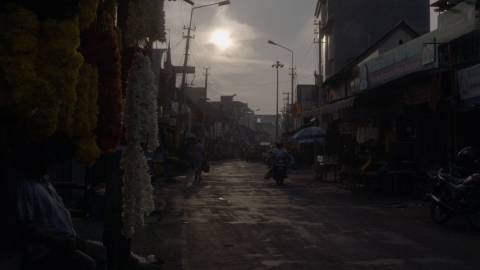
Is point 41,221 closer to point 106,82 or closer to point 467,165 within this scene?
point 106,82

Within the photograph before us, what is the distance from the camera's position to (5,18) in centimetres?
371

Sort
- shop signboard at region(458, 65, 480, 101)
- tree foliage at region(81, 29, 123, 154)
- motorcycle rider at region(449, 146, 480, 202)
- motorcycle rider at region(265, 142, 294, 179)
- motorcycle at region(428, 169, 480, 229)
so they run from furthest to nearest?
motorcycle rider at region(265, 142, 294, 179)
shop signboard at region(458, 65, 480, 101)
motorcycle rider at region(449, 146, 480, 202)
motorcycle at region(428, 169, 480, 229)
tree foliage at region(81, 29, 123, 154)

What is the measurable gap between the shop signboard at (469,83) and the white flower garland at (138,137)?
10.6 meters

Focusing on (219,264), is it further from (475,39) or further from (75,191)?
(475,39)

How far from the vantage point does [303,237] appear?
10.0m

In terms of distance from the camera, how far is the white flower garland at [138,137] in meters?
6.12

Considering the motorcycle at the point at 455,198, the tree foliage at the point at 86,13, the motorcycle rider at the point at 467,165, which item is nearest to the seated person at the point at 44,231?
the tree foliage at the point at 86,13

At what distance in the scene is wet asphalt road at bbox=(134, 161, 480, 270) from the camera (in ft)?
26.0

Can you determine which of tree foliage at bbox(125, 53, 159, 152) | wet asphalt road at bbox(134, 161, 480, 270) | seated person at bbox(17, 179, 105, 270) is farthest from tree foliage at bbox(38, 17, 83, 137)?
wet asphalt road at bbox(134, 161, 480, 270)

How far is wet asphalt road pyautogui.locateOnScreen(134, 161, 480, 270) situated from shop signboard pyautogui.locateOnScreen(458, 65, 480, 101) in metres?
3.18

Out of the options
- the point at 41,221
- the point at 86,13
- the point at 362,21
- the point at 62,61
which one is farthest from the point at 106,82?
the point at 362,21

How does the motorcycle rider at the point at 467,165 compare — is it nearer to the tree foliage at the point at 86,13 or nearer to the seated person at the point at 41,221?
the tree foliage at the point at 86,13

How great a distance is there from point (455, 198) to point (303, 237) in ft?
12.6

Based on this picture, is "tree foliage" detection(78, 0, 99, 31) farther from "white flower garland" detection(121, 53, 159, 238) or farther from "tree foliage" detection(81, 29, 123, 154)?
"white flower garland" detection(121, 53, 159, 238)
